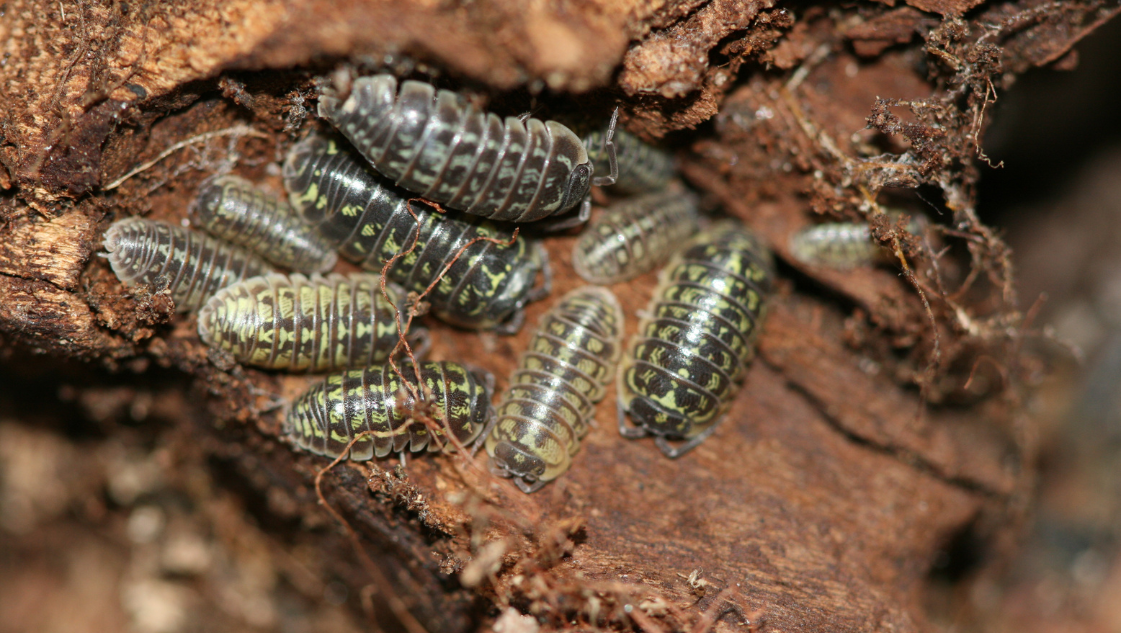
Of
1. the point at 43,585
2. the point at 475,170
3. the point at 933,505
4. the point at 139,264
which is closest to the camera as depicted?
the point at 475,170

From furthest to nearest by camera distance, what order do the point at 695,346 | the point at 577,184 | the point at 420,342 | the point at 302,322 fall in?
the point at 420,342
the point at 695,346
the point at 302,322
the point at 577,184

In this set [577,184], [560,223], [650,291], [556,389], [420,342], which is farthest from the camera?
[650,291]

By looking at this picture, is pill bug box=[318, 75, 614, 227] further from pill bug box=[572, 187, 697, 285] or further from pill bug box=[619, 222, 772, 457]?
pill bug box=[619, 222, 772, 457]

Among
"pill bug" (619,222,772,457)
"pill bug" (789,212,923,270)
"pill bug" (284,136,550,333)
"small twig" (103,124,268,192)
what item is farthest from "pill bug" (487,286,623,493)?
"small twig" (103,124,268,192)

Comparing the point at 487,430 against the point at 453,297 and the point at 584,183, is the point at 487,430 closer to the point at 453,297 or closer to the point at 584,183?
the point at 453,297

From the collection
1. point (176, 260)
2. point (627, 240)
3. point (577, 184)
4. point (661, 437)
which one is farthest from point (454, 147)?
point (661, 437)

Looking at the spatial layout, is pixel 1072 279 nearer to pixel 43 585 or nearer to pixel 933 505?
pixel 933 505

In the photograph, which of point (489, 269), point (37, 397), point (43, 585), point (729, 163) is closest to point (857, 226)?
point (729, 163)
